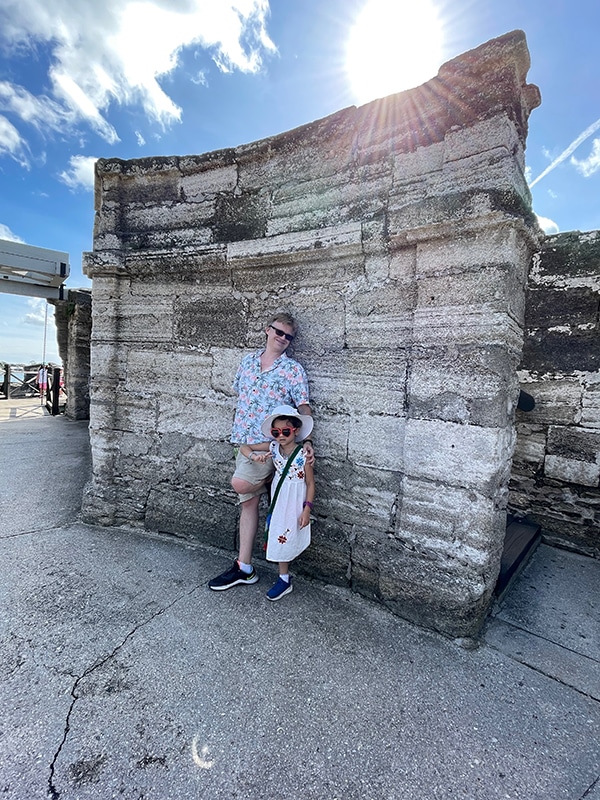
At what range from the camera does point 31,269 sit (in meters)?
6.71

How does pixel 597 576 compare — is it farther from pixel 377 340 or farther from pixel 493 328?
pixel 377 340

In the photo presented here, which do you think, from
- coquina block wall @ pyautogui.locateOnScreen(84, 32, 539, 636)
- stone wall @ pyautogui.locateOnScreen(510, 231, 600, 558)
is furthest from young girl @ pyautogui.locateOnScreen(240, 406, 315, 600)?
stone wall @ pyautogui.locateOnScreen(510, 231, 600, 558)

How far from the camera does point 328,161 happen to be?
269cm

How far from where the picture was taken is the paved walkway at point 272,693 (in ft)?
4.52

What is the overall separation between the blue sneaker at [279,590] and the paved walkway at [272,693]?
53 mm

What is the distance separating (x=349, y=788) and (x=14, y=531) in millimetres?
3099

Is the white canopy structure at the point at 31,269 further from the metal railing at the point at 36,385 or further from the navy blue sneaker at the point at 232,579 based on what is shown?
the navy blue sneaker at the point at 232,579

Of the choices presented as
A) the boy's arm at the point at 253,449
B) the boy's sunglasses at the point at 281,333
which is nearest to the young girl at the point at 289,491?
the boy's arm at the point at 253,449

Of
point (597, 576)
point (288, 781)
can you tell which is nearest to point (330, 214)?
point (288, 781)

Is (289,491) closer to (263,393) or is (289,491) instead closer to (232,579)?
(263,393)

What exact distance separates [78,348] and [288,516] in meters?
7.52

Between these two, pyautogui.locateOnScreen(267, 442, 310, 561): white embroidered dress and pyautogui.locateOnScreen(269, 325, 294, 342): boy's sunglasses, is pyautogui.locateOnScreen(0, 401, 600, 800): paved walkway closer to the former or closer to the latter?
pyautogui.locateOnScreen(267, 442, 310, 561): white embroidered dress

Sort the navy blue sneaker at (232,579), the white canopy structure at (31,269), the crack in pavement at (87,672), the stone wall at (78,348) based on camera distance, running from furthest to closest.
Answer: the stone wall at (78,348)
the white canopy structure at (31,269)
the navy blue sneaker at (232,579)
the crack in pavement at (87,672)

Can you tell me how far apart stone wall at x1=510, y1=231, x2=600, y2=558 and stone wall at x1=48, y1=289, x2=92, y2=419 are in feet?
26.4
